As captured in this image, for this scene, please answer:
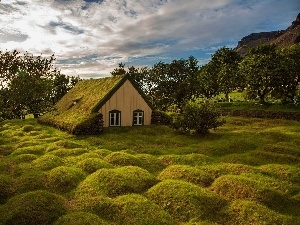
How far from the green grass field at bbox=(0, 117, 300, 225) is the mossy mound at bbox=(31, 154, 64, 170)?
0.24ft

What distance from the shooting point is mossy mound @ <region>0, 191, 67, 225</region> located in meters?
12.9

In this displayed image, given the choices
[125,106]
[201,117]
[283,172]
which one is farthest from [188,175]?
[125,106]

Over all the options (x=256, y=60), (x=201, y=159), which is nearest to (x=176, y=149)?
(x=201, y=159)

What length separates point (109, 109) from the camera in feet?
125

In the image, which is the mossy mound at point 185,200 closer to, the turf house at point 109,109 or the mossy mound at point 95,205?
the mossy mound at point 95,205

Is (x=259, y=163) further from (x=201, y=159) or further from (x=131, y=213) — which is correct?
(x=131, y=213)

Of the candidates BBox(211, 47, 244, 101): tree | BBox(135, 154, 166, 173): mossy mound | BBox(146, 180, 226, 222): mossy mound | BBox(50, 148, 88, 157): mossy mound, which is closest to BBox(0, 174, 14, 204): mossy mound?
BBox(50, 148, 88, 157): mossy mound

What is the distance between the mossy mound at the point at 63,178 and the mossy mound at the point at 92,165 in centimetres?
69

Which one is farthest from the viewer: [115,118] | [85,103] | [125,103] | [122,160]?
[85,103]

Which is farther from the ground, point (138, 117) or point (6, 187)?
point (138, 117)

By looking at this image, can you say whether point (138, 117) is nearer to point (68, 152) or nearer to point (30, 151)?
point (68, 152)

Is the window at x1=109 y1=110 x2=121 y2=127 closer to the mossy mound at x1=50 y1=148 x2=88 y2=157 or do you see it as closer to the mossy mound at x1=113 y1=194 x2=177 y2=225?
the mossy mound at x1=50 y1=148 x2=88 y2=157

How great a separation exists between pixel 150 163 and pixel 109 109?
17.6m

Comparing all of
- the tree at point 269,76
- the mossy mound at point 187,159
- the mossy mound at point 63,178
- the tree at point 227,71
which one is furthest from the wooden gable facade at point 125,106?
the tree at point 227,71
